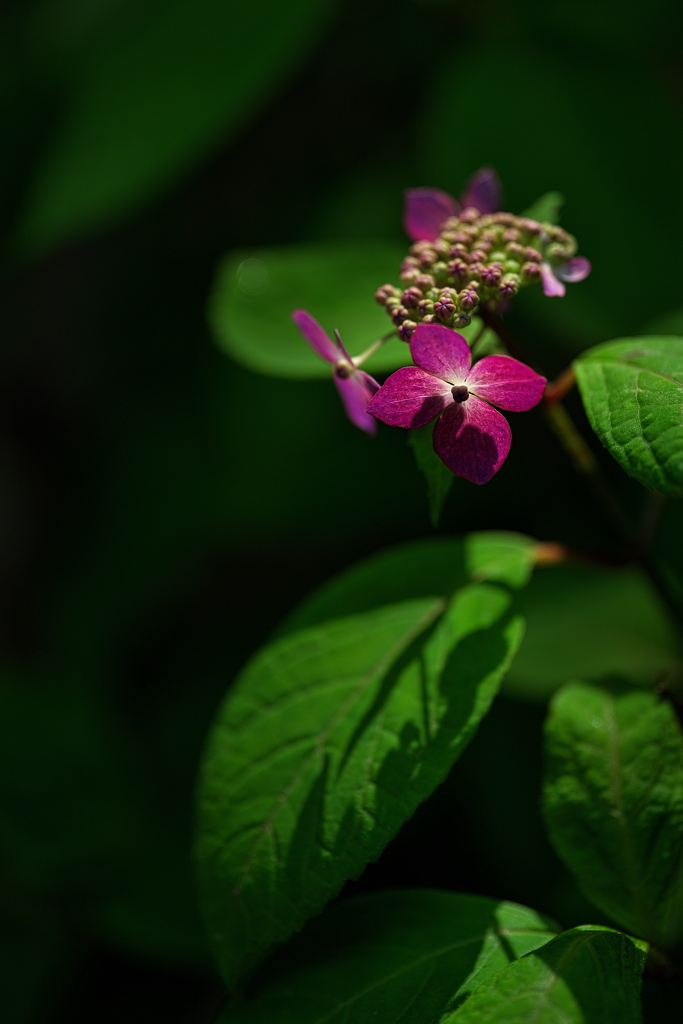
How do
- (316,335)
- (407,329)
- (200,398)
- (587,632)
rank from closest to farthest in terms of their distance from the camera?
(407,329) < (316,335) < (587,632) < (200,398)

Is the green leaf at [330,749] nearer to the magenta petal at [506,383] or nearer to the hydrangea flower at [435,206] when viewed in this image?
the magenta petal at [506,383]

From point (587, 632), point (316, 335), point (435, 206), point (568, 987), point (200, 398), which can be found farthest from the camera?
point (200, 398)

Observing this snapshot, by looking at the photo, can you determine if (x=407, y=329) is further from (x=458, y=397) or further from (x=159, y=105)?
(x=159, y=105)

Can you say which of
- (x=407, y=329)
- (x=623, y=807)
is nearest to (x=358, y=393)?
(x=407, y=329)

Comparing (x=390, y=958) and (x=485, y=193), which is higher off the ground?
(x=485, y=193)

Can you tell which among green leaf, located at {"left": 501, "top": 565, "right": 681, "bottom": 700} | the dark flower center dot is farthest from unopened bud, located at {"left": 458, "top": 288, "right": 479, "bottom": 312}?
green leaf, located at {"left": 501, "top": 565, "right": 681, "bottom": 700}

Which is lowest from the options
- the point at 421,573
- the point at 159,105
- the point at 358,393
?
the point at 421,573

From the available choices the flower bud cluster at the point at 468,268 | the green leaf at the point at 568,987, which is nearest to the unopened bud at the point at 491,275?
the flower bud cluster at the point at 468,268
